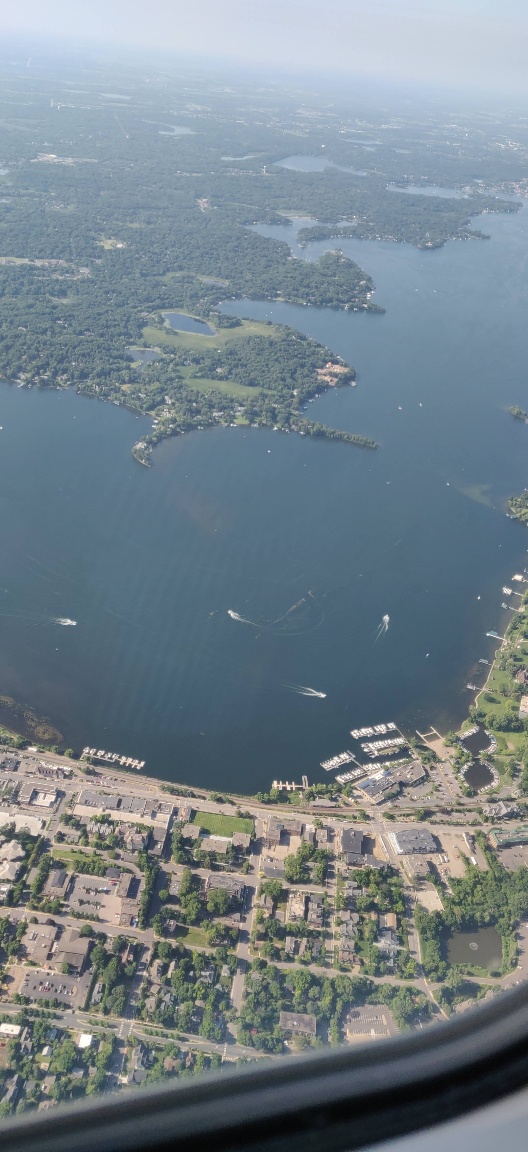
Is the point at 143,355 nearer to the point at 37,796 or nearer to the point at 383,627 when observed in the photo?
the point at 383,627

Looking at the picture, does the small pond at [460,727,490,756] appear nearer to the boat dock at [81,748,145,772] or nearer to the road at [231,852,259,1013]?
the road at [231,852,259,1013]

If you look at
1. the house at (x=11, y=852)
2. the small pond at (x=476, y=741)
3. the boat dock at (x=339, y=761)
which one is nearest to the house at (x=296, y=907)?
the boat dock at (x=339, y=761)

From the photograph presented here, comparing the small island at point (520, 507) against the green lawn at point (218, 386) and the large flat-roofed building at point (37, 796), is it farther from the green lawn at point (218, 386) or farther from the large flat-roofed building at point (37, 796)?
the large flat-roofed building at point (37, 796)

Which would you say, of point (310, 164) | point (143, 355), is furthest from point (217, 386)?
point (310, 164)

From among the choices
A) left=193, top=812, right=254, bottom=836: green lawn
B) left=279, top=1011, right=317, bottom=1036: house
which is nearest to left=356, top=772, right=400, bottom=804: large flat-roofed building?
left=193, top=812, right=254, bottom=836: green lawn

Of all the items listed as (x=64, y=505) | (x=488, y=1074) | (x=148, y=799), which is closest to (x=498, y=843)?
(x=148, y=799)
